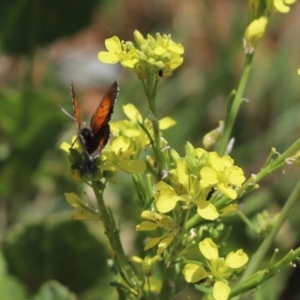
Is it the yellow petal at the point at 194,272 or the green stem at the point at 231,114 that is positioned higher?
the green stem at the point at 231,114

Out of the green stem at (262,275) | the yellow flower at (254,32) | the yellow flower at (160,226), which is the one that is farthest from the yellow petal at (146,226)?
the yellow flower at (254,32)

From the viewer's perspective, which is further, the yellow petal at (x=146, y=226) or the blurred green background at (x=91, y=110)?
the blurred green background at (x=91, y=110)

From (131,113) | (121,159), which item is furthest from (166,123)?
(121,159)

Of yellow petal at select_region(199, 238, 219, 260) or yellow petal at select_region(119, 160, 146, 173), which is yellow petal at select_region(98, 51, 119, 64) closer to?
yellow petal at select_region(119, 160, 146, 173)

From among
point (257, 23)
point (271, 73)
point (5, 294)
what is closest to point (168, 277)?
point (257, 23)

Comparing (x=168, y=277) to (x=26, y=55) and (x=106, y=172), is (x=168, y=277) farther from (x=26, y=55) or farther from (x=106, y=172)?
(x=26, y=55)

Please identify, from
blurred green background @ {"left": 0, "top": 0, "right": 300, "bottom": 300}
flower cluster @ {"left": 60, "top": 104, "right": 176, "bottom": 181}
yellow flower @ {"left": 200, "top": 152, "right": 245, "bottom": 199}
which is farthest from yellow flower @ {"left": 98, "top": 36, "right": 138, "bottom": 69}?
blurred green background @ {"left": 0, "top": 0, "right": 300, "bottom": 300}

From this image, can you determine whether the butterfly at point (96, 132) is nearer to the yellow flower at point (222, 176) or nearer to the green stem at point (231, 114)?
the yellow flower at point (222, 176)
